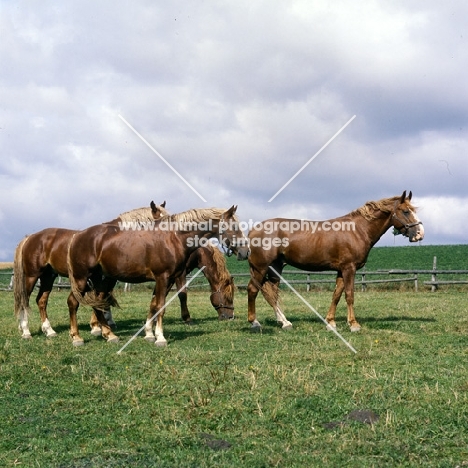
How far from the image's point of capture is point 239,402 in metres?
5.52

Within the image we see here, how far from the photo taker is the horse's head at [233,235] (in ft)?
31.0

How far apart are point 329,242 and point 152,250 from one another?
12.1ft

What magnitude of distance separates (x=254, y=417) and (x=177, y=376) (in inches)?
68.6

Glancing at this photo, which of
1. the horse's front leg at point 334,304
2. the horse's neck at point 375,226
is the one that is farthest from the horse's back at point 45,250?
the horse's neck at point 375,226

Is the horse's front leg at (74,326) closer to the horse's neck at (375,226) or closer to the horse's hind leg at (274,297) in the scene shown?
the horse's hind leg at (274,297)

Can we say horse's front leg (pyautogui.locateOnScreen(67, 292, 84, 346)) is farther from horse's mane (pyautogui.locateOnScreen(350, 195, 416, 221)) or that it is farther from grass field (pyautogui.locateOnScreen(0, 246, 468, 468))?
horse's mane (pyautogui.locateOnScreen(350, 195, 416, 221))

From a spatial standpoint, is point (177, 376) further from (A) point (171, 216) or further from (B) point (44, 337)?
(B) point (44, 337)

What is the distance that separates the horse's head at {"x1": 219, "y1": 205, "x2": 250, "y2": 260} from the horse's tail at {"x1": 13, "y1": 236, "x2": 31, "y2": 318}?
4.31 m

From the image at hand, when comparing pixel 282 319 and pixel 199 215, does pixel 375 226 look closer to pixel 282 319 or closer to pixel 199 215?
pixel 282 319

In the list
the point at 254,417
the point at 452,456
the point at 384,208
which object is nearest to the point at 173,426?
the point at 254,417

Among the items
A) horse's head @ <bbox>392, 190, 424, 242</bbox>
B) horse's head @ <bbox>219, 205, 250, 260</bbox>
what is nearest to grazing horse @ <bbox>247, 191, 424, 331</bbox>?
horse's head @ <bbox>392, 190, 424, 242</bbox>

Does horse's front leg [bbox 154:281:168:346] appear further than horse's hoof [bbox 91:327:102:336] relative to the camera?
No

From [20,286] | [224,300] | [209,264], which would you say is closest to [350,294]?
[224,300]

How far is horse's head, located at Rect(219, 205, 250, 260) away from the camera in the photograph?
945 centimetres
